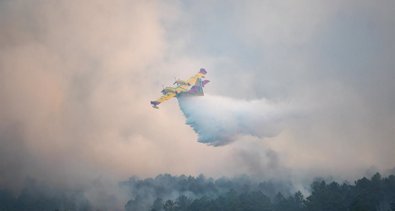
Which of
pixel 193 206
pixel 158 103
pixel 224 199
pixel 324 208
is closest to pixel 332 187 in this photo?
pixel 324 208

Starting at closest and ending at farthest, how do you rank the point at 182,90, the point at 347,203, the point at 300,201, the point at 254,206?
the point at 182,90 → the point at 347,203 → the point at 254,206 → the point at 300,201

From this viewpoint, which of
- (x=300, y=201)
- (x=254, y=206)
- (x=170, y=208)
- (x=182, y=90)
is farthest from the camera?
(x=170, y=208)

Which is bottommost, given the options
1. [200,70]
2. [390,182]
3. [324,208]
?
[324,208]

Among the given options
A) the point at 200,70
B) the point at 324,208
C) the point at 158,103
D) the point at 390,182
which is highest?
the point at 200,70

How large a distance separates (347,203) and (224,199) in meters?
39.9

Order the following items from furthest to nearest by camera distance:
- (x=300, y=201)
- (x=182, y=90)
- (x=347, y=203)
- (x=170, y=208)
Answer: (x=170, y=208), (x=300, y=201), (x=347, y=203), (x=182, y=90)

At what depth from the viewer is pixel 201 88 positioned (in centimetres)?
9744

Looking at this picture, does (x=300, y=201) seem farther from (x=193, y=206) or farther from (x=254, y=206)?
(x=193, y=206)

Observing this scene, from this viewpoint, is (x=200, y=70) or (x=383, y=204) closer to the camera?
(x=200, y=70)

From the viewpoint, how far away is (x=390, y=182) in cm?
11906

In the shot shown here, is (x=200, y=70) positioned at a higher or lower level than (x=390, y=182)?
higher

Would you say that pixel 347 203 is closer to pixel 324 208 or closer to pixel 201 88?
pixel 324 208

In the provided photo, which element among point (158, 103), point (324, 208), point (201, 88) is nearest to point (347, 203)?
point (324, 208)

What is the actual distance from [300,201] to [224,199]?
82.1 feet
